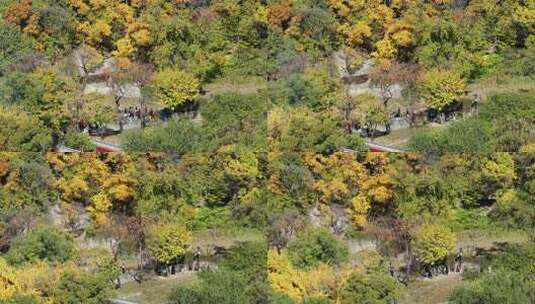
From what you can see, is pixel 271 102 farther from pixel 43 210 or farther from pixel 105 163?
pixel 43 210

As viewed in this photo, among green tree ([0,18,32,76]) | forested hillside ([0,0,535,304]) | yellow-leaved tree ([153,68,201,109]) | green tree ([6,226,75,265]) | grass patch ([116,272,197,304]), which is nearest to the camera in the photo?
forested hillside ([0,0,535,304])

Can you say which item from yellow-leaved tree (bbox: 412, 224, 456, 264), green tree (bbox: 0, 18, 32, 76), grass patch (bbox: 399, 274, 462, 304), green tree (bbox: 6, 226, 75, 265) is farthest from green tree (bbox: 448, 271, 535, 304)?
Result: green tree (bbox: 0, 18, 32, 76)

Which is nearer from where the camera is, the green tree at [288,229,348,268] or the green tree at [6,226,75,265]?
the green tree at [288,229,348,268]

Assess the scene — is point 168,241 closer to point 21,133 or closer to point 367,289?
point 21,133

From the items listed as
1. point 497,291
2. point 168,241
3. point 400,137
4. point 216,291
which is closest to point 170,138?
point 168,241

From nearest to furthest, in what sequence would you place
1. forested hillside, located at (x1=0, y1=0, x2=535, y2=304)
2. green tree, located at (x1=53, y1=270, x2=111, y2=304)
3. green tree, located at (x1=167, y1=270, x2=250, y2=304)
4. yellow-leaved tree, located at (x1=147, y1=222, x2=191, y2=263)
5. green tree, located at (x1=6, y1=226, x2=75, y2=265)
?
1. green tree, located at (x1=167, y1=270, x2=250, y2=304)
2. forested hillside, located at (x1=0, y1=0, x2=535, y2=304)
3. yellow-leaved tree, located at (x1=147, y1=222, x2=191, y2=263)
4. green tree, located at (x1=53, y1=270, x2=111, y2=304)
5. green tree, located at (x1=6, y1=226, x2=75, y2=265)

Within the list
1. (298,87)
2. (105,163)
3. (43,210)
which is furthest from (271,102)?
(43,210)

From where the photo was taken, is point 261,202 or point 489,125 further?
point 489,125

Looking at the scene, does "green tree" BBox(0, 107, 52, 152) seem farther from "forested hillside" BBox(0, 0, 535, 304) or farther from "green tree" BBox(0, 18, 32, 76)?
"green tree" BBox(0, 18, 32, 76)
